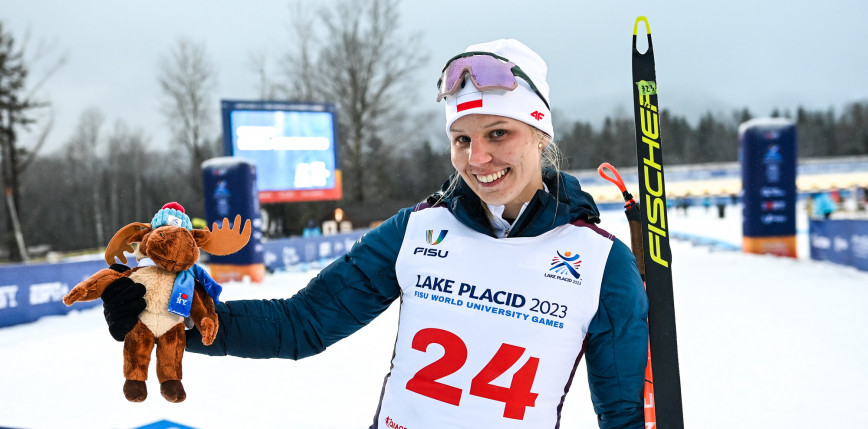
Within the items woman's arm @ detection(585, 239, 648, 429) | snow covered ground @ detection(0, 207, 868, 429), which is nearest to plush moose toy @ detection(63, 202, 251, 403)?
woman's arm @ detection(585, 239, 648, 429)

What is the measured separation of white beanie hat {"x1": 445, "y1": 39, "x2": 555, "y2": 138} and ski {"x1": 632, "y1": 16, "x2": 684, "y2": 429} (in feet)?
0.93

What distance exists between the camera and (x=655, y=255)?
1.72 metres

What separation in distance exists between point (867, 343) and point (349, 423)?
5219 mm

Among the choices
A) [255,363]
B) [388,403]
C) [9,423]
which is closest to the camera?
[388,403]

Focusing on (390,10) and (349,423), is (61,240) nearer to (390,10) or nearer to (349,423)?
(390,10)

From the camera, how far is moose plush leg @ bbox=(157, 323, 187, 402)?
143 centimetres

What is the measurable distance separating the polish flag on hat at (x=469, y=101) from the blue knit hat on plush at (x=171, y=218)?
75 cm

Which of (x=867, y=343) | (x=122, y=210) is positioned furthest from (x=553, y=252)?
(x=122, y=210)

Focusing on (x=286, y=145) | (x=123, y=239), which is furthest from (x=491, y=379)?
(x=286, y=145)

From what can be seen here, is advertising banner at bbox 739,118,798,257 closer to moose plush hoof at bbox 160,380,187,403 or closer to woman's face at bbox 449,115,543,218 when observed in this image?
woman's face at bbox 449,115,543,218

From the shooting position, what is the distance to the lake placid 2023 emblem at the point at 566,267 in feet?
5.25

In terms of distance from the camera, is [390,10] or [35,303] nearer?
[35,303]

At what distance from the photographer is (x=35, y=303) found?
880 centimetres

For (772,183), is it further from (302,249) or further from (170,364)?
(170,364)
